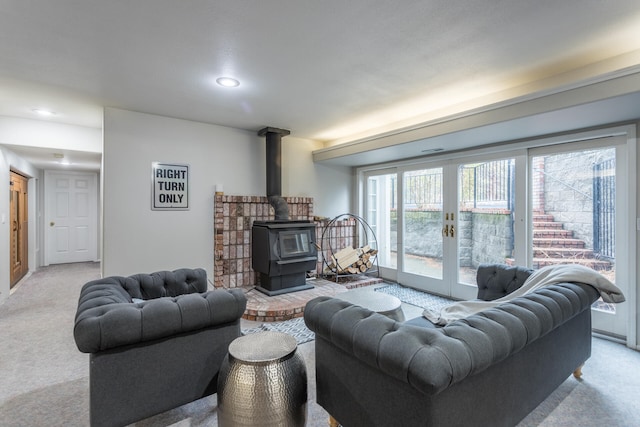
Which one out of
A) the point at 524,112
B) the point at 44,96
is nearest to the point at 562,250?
the point at 524,112

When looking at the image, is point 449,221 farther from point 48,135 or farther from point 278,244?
point 48,135

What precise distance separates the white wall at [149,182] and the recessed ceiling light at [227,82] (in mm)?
1426

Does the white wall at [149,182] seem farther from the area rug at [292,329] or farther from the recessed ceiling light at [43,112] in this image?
the area rug at [292,329]

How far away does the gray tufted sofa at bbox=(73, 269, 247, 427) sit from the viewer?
5.06 ft

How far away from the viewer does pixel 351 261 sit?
4863mm

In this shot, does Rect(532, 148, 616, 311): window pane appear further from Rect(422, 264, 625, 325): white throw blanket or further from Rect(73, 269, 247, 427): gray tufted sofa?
Rect(73, 269, 247, 427): gray tufted sofa

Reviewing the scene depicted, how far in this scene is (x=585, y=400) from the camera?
2.02 metres

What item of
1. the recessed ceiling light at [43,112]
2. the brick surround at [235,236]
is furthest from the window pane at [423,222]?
the recessed ceiling light at [43,112]

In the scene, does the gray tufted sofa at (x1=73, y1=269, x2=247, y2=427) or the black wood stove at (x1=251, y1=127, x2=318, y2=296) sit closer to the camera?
the gray tufted sofa at (x1=73, y1=269, x2=247, y2=427)

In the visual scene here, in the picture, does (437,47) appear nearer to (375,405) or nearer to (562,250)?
(375,405)

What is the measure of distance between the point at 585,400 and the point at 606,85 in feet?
6.90

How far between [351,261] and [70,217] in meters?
6.48

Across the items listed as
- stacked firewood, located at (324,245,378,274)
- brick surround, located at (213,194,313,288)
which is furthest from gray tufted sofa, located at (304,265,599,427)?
stacked firewood, located at (324,245,378,274)

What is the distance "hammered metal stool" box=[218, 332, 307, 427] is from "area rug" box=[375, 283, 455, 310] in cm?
267
